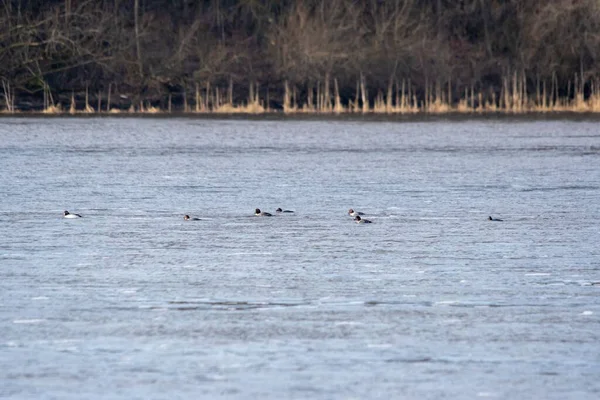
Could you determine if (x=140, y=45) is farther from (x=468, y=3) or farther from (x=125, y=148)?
(x=125, y=148)

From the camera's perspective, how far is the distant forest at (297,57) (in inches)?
1858

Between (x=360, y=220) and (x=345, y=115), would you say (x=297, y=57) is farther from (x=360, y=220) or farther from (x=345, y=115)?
(x=360, y=220)

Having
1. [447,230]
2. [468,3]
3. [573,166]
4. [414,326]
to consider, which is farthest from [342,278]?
[468,3]

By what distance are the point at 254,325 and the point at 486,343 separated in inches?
60.8

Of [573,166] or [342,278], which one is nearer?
[342,278]

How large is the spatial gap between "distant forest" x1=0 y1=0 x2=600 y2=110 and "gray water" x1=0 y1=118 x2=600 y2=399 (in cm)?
2539

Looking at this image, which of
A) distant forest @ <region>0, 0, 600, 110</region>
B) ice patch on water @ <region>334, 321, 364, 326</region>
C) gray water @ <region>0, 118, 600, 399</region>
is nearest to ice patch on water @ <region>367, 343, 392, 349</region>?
gray water @ <region>0, 118, 600, 399</region>

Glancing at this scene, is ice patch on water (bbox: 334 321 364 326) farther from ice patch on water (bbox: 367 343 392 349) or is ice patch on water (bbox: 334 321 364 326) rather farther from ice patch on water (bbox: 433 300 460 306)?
ice patch on water (bbox: 433 300 460 306)

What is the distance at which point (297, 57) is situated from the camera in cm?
4978

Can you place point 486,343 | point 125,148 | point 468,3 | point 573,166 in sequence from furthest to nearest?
point 468,3
point 125,148
point 573,166
point 486,343

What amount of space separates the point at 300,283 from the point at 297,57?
39966 mm

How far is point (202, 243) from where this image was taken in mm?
12891

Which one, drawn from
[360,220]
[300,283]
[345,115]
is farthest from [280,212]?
[345,115]

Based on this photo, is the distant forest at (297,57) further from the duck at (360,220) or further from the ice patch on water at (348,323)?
the ice patch on water at (348,323)
